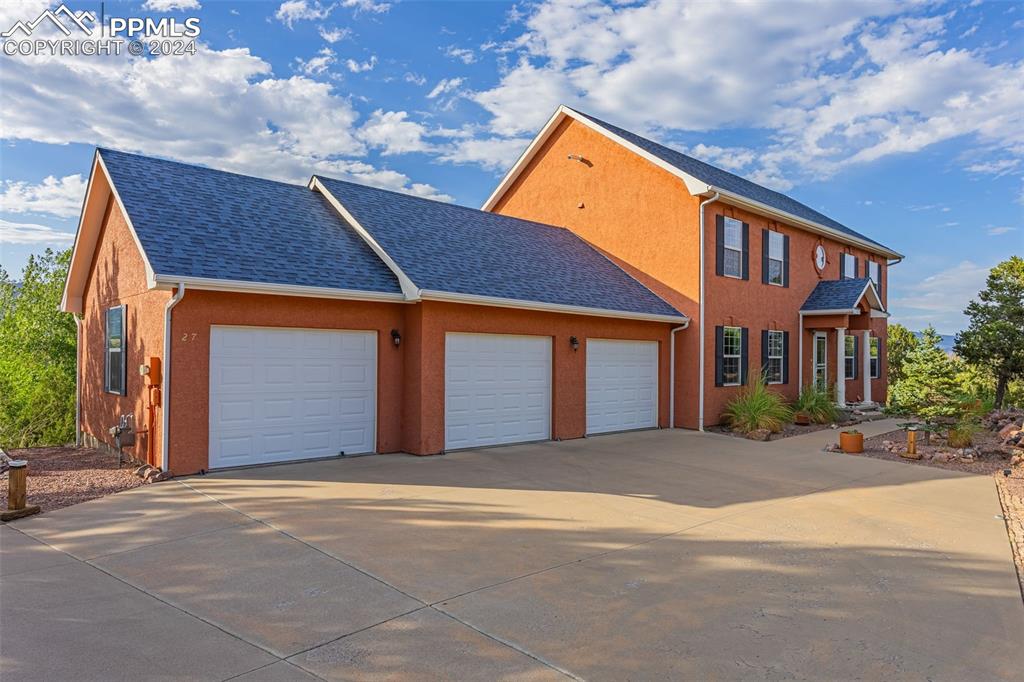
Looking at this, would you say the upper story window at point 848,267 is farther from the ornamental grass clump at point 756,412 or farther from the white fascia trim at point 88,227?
the white fascia trim at point 88,227

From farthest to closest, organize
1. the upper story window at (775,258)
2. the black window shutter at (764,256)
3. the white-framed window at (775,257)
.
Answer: the white-framed window at (775,257)
the upper story window at (775,258)
the black window shutter at (764,256)

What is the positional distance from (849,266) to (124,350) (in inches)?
841

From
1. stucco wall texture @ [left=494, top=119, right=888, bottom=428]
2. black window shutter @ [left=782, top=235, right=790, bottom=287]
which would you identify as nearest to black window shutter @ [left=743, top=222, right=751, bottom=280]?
stucco wall texture @ [left=494, top=119, right=888, bottom=428]

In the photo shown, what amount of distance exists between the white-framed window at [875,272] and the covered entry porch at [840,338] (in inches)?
109

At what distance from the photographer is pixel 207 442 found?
8836 mm

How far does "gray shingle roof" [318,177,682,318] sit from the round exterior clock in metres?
7.05

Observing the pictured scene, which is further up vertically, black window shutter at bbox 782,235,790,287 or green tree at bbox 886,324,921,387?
black window shutter at bbox 782,235,790,287

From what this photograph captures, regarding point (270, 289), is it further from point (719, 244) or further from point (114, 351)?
point (719, 244)

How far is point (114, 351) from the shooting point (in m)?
10.7

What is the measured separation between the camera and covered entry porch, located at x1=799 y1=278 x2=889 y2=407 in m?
18.0

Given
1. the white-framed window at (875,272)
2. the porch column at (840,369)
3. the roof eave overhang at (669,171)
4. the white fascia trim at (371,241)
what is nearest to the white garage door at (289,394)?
the white fascia trim at (371,241)

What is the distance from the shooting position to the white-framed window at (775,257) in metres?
17.2

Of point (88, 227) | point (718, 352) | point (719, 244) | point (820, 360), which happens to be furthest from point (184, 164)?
point (820, 360)

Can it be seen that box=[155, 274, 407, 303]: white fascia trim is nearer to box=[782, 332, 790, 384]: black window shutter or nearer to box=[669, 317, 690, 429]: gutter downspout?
box=[669, 317, 690, 429]: gutter downspout
